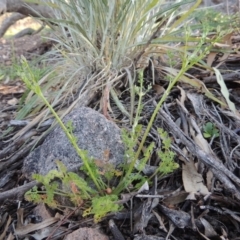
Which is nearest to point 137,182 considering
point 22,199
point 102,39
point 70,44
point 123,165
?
point 123,165

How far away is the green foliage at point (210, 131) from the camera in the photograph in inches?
74.5

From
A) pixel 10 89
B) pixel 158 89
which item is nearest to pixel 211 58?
pixel 158 89

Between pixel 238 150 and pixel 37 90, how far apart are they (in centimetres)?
80

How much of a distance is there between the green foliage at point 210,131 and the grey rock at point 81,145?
0.34m

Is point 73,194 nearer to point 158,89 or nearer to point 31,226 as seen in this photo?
point 31,226

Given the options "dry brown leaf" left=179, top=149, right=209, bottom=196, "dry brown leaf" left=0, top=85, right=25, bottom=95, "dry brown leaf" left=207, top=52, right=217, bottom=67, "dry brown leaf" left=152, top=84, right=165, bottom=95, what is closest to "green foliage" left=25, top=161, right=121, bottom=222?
"dry brown leaf" left=179, top=149, right=209, bottom=196

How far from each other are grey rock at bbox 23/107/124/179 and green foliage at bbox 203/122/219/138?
340 mm

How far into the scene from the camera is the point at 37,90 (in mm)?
1451

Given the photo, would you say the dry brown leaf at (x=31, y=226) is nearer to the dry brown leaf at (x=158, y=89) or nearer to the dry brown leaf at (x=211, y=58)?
→ the dry brown leaf at (x=158, y=89)

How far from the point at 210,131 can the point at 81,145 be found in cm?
50

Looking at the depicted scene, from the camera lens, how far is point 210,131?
1.91 m

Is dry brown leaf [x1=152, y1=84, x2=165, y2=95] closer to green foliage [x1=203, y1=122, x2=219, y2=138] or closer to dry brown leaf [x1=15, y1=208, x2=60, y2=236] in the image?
green foliage [x1=203, y1=122, x2=219, y2=138]

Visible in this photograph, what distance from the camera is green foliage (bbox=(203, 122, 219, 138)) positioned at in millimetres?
1894

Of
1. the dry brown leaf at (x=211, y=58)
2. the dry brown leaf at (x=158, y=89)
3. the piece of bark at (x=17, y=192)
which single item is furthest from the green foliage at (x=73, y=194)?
the dry brown leaf at (x=211, y=58)
